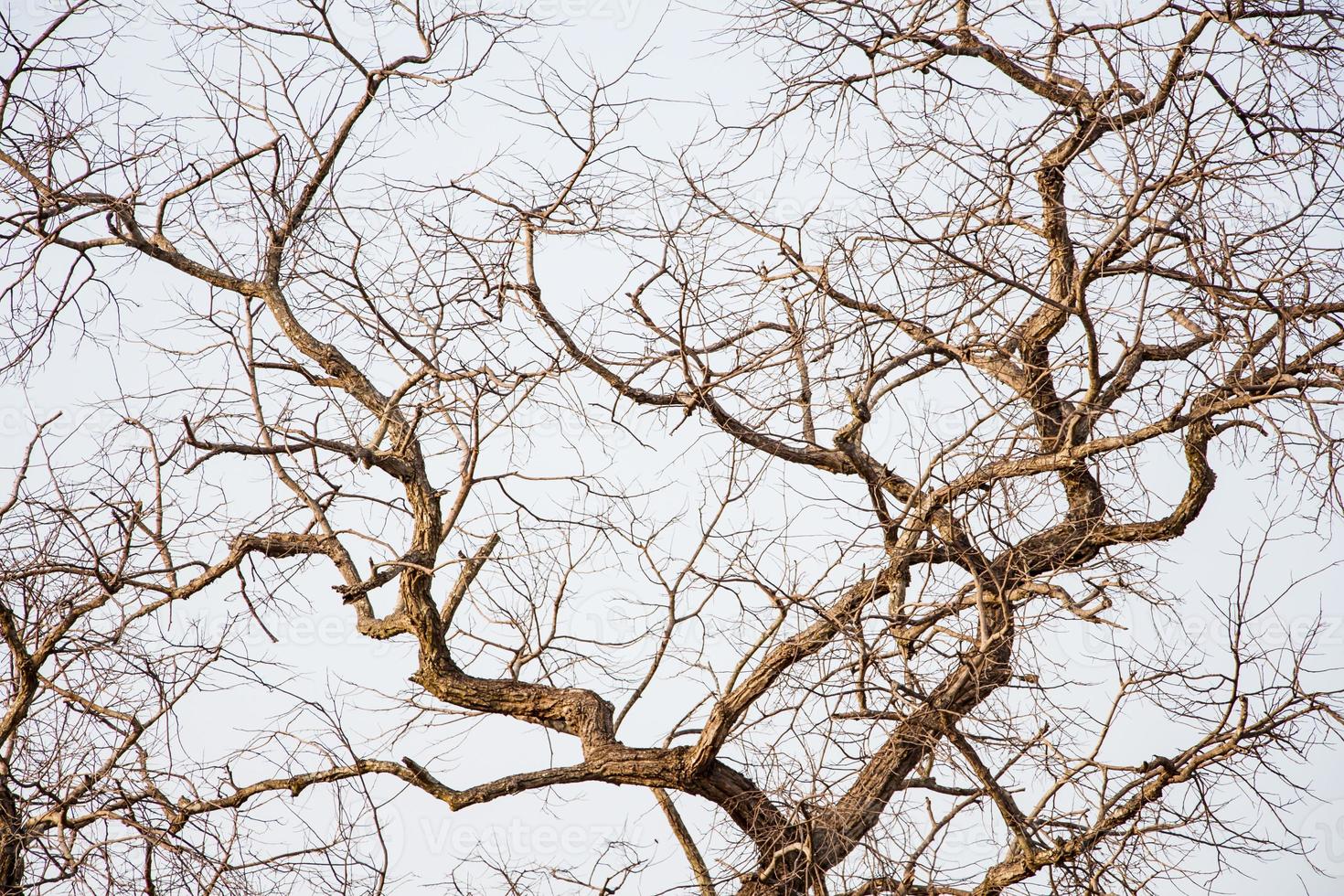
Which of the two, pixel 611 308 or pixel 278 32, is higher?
pixel 278 32

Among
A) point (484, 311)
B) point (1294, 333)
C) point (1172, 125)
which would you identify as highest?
point (484, 311)

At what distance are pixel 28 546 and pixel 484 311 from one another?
5.74 feet

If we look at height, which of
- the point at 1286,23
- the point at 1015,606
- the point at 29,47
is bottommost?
the point at 1015,606

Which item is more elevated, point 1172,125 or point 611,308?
point 611,308

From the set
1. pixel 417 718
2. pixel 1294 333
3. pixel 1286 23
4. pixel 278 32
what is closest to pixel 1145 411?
pixel 1294 333

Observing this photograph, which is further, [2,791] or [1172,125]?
[2,791]

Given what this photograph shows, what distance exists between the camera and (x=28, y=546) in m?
4.88

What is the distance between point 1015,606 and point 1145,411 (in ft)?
3.11

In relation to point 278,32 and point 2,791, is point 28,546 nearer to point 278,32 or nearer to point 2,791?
point 2,791

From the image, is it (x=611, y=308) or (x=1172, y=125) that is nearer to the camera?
(x=1172, y=125)

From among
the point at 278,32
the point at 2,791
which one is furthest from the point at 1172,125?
the point at 2,791

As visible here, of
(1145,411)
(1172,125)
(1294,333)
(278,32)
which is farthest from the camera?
(278,32)

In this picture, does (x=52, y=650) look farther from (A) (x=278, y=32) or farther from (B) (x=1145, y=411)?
(B) (x=1145, y=411)

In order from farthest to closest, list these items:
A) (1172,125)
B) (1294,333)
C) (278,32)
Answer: (278,32)
(1294,333)
(1172,125)
